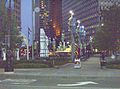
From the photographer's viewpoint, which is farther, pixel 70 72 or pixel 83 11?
pixel 83 11

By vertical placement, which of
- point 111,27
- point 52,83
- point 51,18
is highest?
point 51,18

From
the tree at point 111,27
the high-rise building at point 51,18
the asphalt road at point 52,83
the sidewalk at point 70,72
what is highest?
the high-rise building at point 51,18

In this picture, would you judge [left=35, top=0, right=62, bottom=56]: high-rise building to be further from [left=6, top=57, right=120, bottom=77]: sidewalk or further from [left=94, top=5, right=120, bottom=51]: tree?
[left=6, top=57, right=120, bottom=77]: sidewalk

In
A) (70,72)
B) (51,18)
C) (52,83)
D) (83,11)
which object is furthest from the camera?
(51,18)

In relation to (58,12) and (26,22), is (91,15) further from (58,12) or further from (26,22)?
(26,22)

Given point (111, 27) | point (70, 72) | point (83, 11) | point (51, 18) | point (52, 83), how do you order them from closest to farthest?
point (52, 83), point (70, 72), point (111, 27), point (83, 11), point (51, 18)

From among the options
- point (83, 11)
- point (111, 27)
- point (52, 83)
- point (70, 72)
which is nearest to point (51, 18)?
point (83, 11)

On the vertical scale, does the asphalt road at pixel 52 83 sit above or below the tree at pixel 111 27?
below

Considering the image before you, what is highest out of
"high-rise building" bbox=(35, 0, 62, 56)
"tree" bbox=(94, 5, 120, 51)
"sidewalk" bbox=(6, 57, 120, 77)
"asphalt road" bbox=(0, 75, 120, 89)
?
"high-rise building" bbox=(35, 0, 62, 56)

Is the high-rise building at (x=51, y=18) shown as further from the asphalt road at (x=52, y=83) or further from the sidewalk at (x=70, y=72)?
the asphalt road at (x=52, y=83)

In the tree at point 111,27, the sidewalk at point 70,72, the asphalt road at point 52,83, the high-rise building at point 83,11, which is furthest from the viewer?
the high-rise building at point 83,11

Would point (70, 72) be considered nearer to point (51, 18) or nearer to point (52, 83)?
point (52, 83)

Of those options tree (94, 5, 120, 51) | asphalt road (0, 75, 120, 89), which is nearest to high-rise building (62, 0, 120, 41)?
tree (94, 5, 120, 51)

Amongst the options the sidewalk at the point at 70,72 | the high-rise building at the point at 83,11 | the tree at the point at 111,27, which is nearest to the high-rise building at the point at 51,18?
the high-rise building at the point at 83,11
